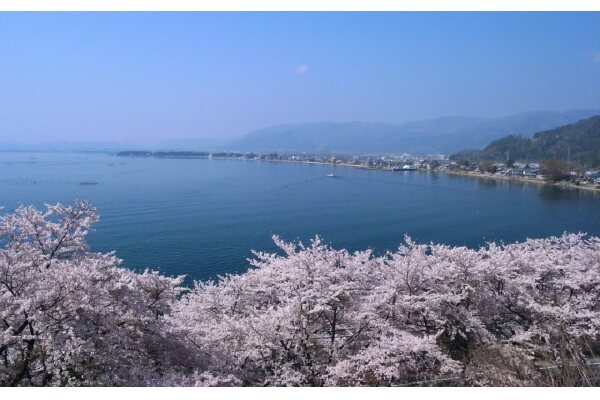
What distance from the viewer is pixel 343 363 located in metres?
2.85

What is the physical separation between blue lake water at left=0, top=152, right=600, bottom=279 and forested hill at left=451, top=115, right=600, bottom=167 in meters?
11.0

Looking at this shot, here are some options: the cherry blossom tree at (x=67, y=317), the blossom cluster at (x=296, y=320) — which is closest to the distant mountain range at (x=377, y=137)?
the blossom cluster at (x=296, y=320)

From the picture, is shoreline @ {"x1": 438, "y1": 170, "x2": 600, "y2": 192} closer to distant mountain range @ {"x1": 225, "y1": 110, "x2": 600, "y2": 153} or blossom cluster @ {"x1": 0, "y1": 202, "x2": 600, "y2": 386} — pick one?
blossom cluster @ {"x1": 0, "y1": 202, "x2": 600, "y2": 386}

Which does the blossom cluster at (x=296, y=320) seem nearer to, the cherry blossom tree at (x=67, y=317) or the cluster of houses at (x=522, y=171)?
the cherry blossom tree at (x=67, y=317)

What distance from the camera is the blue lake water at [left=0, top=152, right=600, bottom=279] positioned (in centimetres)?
1115

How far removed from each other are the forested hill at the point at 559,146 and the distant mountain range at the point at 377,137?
1759cm

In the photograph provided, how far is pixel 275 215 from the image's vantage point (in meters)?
15.7

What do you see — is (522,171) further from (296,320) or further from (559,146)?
(296,320)

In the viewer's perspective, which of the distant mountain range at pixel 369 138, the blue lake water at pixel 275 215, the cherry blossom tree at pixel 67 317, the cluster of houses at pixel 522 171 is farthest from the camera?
the distant mountain range at pixel 369 138

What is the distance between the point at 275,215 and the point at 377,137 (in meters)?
61.3

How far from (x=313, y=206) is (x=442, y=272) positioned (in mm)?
14351

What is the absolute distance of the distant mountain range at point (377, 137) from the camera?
67.1 m
